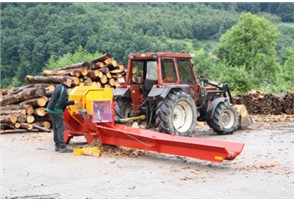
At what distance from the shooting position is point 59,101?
36.1ft

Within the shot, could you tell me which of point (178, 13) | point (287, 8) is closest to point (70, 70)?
point (178, 13)

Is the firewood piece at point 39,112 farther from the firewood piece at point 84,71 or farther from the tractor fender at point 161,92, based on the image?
the tractor fender at point 161,92

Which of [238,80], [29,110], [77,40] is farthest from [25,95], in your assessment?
[77,40]

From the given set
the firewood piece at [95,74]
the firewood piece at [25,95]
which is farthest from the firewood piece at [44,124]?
the firewood piece at [95,74]

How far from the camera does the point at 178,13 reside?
9788cm

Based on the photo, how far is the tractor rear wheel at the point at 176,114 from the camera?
12461 mm

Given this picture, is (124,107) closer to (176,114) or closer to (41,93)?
(176,114)

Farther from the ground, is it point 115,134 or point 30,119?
point 115,134

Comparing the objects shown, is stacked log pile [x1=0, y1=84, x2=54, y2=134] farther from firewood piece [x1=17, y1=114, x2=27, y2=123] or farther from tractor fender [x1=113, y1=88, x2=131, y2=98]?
tractor fender [x1=113, y1=88, x2=131, y2=98]

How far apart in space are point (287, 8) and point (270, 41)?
1554 inches

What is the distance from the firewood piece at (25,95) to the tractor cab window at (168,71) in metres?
5.42

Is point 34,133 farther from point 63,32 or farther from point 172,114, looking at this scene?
point 63,32

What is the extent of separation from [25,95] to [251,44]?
5244 cm

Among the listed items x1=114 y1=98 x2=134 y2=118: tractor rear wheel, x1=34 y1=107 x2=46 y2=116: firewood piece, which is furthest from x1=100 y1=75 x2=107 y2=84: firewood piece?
x1=114 y1=98 x2=134 y2=118: tractor rear wheel
